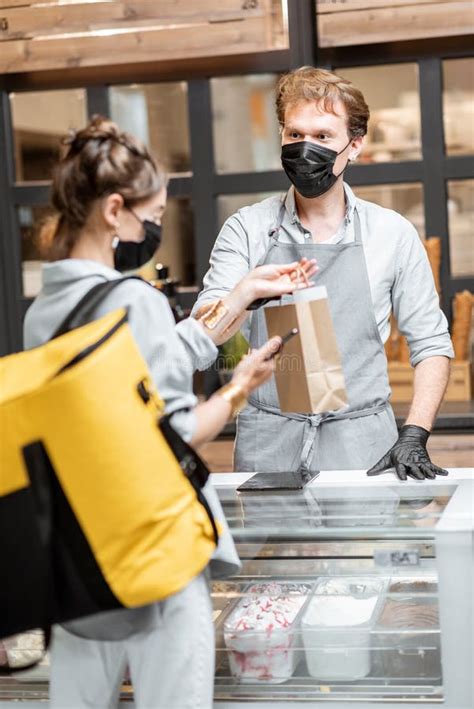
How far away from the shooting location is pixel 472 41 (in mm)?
3754

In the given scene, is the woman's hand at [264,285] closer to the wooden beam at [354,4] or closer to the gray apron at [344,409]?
the gray apron at [344,409]

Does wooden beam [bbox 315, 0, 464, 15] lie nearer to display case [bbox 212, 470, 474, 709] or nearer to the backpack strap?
display case [bbox 212, 470, 474, 709]

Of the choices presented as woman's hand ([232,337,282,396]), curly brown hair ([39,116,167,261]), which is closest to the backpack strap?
curly brown hair ([39,116,167,261])

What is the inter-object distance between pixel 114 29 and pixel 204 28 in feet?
1.11

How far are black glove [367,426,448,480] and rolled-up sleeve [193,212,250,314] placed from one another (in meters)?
0.48

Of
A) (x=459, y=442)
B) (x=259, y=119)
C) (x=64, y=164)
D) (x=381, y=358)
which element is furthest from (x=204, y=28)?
(x=64, y=164)

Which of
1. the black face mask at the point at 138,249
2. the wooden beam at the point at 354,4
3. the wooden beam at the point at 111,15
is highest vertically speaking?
the wooden beam at the point at 111,15

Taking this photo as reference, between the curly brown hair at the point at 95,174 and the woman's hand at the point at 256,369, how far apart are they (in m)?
0.29

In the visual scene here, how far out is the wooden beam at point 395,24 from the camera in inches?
141

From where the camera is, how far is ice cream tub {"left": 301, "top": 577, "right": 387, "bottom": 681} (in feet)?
5.18

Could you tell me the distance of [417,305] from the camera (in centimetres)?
228

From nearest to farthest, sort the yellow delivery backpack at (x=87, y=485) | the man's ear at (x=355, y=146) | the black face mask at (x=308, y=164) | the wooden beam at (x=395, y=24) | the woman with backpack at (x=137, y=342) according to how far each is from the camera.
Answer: the yellow delivery backpack at (x=87, y=485), the woman with backpack at (x=137, y=342), the black face mask at (x=308, y=164), the man's ear at (x=355, y=146), the wooden beam at (x=395, y=24)

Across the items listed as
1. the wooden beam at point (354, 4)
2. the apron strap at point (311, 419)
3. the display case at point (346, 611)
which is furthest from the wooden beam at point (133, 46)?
the display case at point (346, 611)

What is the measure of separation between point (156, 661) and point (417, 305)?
1144 millimetres
